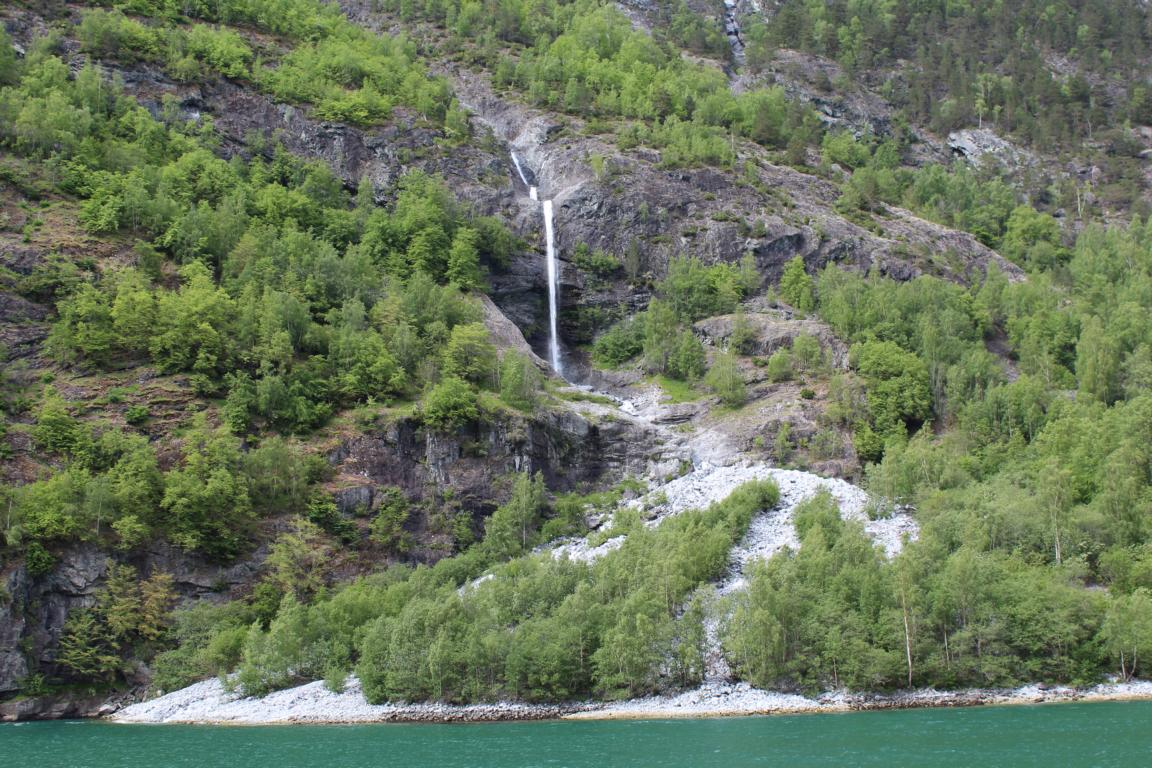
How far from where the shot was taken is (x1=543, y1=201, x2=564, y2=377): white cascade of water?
13101 centimetres

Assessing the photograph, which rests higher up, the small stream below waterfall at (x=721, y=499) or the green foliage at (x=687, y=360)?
the green foliage at (x=687, y=360)

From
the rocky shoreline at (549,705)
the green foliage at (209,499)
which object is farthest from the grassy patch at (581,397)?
the rocky shoreline at (549,705)

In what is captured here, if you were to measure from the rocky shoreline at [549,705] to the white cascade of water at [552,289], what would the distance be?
205ft

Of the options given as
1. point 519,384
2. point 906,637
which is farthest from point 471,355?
point 906,637

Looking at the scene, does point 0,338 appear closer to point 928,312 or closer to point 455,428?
point 455,428

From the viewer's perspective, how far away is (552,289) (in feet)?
445

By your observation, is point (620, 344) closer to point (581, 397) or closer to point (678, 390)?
point (678, 390)

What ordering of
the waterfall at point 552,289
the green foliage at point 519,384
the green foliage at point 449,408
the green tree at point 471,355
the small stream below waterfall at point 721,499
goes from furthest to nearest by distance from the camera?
the waterfall at point 552,289
the green tree at point 471,355
the green foliage at point 519,384
the green foliage at point 449,408
the small stream below waterfall at point 721,499

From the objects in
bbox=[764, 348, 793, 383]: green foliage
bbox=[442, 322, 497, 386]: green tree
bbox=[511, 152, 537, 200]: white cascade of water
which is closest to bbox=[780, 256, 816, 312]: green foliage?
bbox=[764, 348, 793, 383]: green foliage

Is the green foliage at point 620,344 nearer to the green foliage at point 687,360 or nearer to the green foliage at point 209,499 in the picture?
the green foliage at point 687,360

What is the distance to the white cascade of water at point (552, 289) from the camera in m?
131

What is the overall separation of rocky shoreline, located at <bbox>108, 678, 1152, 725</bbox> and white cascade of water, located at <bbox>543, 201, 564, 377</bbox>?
62.6m

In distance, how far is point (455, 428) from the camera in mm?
97688

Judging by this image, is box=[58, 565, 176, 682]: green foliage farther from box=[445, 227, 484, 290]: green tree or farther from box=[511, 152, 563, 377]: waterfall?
box=[511, 152, 563, 377]: waterfall
